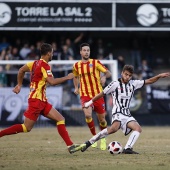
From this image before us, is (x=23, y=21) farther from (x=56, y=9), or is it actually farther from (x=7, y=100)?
(x=7, y=100)

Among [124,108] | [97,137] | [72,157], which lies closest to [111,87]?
[124,108]

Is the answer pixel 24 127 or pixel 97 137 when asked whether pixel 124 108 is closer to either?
pixel 97 137

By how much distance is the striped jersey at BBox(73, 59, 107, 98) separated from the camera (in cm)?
1375

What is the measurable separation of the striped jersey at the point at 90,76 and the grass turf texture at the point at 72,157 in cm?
132

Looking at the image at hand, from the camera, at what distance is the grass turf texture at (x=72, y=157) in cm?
969

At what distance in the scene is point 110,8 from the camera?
906 inches

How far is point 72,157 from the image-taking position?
11102mm

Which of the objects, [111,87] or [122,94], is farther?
[122,94]

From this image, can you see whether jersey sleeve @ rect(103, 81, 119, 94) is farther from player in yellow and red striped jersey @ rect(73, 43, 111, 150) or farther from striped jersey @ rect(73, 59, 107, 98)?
striped jersey @ rect(73, 59, 107, 98)

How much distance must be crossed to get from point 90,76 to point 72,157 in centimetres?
312

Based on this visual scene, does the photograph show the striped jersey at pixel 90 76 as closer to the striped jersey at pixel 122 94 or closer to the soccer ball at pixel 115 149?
the striped jersey at pixel 122 94

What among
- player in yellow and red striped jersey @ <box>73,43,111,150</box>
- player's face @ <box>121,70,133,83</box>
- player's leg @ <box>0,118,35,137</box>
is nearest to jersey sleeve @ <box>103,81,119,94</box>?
player's face @ <box>121,70,133,83</box>

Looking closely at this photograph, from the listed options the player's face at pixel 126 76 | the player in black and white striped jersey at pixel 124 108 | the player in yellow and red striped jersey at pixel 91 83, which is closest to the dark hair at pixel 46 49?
the player in black and white striped jersey at pixel 124 108

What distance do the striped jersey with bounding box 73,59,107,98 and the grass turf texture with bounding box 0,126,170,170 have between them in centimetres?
132
